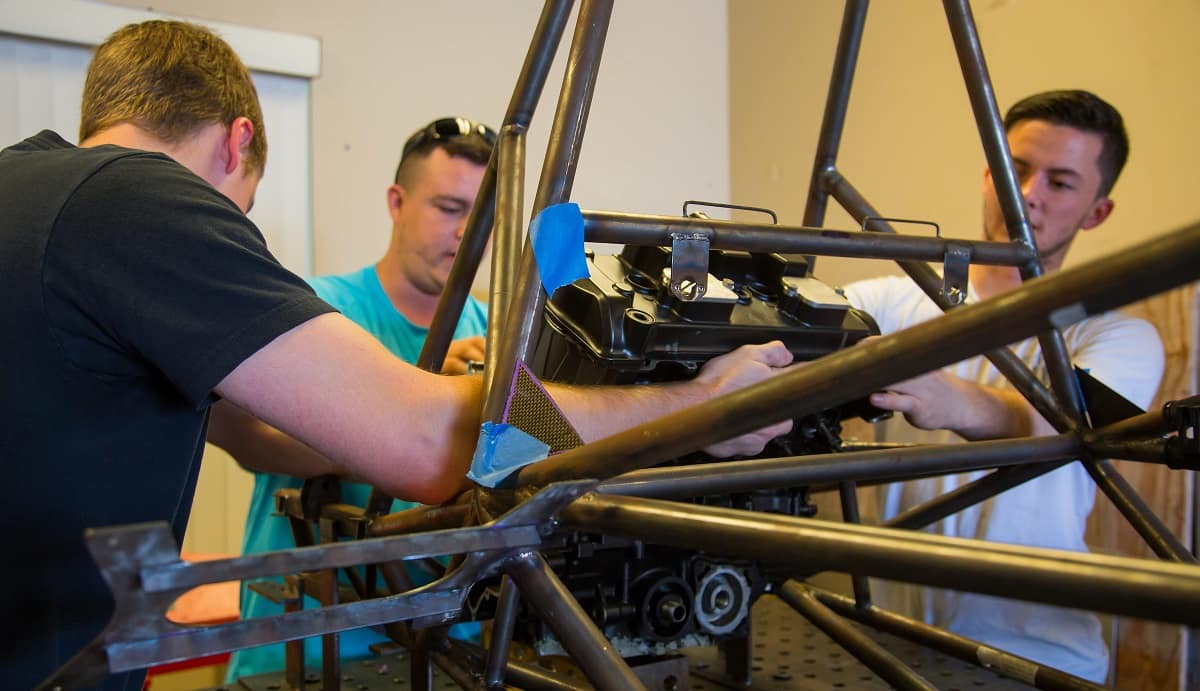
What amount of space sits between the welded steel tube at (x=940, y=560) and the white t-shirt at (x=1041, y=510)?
1007mm

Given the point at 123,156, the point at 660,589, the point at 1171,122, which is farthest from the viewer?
the point at 1171,122

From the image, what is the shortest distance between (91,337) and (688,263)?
483 millimetres

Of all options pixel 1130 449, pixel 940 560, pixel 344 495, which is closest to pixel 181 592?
pixel 940 560

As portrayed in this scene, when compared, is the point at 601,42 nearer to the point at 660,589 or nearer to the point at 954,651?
the point at 660,589

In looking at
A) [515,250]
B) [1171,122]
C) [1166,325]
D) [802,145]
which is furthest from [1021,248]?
[802,145]

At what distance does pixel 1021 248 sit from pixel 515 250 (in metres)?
0.55

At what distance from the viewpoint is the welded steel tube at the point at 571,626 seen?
1.94ft

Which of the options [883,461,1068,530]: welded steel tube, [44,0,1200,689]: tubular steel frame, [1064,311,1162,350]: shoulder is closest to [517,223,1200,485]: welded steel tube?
[44,0,1200,689]: tubular steel frame

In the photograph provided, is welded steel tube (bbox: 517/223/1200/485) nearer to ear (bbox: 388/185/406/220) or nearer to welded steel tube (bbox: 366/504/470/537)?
welded steel tube (bbox: 366/504/470/537)

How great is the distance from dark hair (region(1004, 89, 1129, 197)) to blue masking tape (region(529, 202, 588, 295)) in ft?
3.74

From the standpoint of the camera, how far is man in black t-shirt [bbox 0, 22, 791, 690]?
0.70 m

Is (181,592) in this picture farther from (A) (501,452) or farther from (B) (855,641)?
(B) (855,641)

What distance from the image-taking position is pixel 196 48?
1.04 m

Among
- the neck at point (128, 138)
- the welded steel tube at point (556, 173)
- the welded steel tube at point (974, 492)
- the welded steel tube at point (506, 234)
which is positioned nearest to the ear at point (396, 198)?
the neck at point (128, 138)
